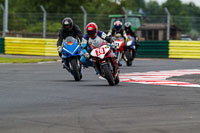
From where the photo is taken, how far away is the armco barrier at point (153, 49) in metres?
27.7

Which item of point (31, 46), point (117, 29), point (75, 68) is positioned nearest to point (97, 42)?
point (75, 68)

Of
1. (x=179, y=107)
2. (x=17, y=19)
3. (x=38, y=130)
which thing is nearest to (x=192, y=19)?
(x=17, y=19)

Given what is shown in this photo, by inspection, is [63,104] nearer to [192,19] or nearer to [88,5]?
[192,19]

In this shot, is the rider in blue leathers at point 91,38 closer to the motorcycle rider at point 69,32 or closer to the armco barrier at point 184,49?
the motorcycle rider at point 69,32

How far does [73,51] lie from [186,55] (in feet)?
47.3

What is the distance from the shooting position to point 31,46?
29.1 m

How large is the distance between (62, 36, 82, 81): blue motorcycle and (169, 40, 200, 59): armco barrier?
1405 cm

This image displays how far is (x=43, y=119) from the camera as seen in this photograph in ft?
23.2

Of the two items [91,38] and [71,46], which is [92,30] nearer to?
[91,38]

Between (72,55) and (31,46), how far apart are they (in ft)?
51.7

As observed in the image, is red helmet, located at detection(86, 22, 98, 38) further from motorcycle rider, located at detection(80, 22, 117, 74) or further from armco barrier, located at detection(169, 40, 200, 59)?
armco barrier, located at detection(169, 40, 200, 59)

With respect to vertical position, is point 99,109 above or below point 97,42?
below

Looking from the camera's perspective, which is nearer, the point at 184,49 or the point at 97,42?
the point at 97,42

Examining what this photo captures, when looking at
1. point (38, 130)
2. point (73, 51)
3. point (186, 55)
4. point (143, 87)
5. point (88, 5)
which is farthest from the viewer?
point (88, 5)
